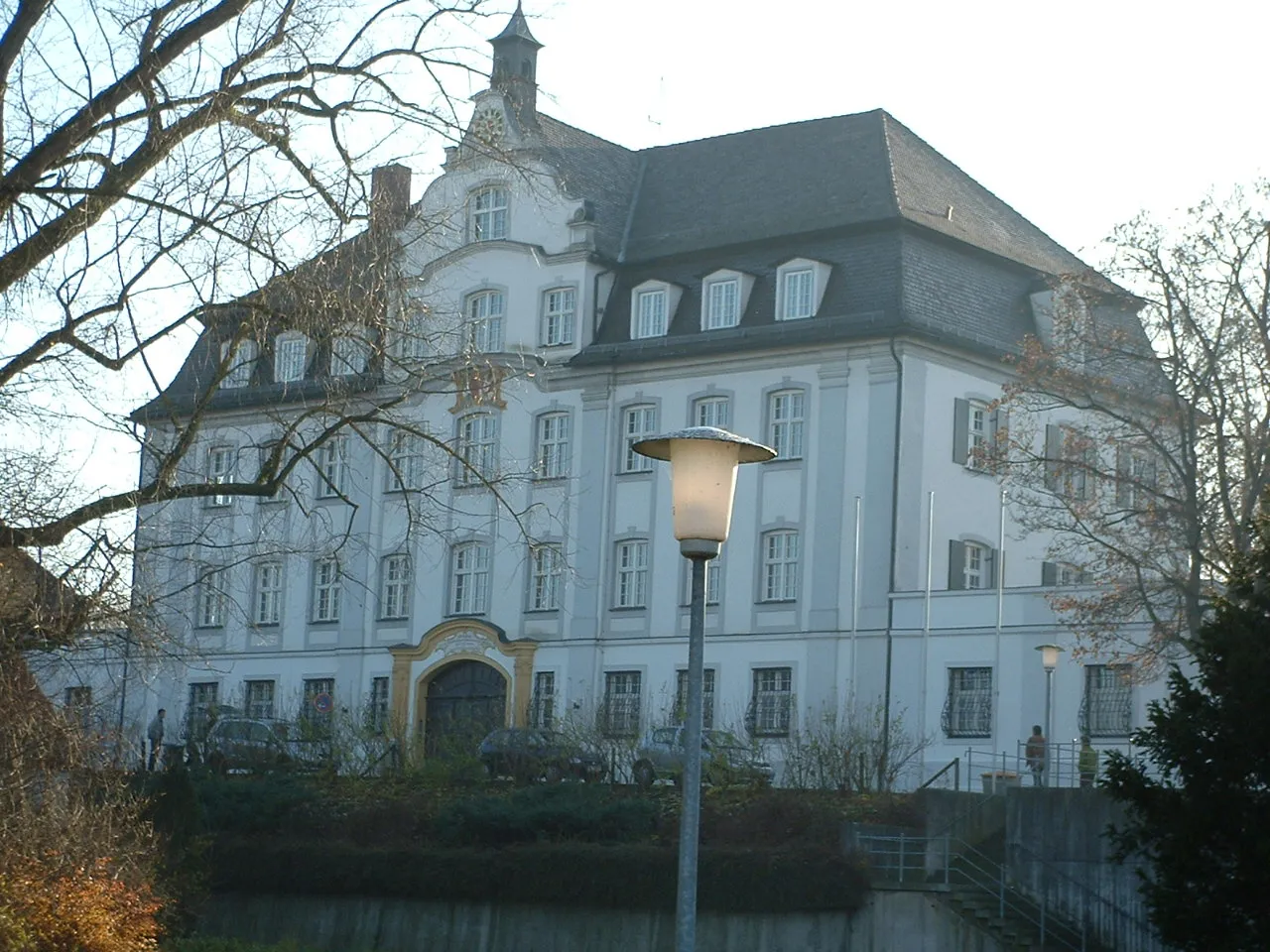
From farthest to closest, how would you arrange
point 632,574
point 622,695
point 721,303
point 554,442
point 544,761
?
point 554,442 → point 632,574 → point 721,303 → point 622,695 → point 544,761

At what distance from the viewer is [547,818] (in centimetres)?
3619

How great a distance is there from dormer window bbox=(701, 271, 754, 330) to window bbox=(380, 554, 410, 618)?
9.70 meters

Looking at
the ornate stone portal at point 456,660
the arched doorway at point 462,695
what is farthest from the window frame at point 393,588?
the arched doorway at point 462,695

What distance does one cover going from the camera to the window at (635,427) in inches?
2029

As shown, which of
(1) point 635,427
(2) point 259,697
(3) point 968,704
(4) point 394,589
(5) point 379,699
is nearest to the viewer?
(3) point 968,704

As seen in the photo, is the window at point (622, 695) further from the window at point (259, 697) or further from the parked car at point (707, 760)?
the window at point (259, 697)

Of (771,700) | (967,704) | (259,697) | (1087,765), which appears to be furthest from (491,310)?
(1087,765)

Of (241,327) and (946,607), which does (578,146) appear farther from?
(241,327)

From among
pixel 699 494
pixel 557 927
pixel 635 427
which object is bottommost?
pixel 557 927

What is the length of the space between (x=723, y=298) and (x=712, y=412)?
269cm

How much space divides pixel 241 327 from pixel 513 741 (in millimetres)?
27937

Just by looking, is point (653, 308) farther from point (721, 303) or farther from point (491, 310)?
point (491, 310)

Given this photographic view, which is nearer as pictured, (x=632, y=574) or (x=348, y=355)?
(x=348, y=355)

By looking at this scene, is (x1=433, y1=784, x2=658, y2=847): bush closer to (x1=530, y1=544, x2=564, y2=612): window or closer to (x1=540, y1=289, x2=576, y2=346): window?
(x1=530, y1=544, x2=564, y2=612): window
